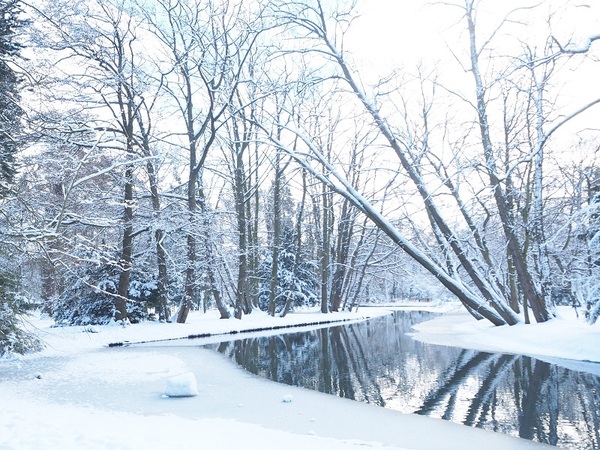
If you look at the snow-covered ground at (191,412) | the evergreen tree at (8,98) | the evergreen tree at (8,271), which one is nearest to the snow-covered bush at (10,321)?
the evergreen tree at (8,271)

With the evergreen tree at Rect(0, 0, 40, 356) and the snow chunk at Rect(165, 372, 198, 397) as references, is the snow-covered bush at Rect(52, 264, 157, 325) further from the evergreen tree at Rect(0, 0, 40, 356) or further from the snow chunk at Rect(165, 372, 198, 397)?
the snow chunk at Rect(165, 372, 198, 397)

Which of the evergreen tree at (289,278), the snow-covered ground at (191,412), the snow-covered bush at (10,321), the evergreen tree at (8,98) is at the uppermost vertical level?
the evergreen tree at (8,98)

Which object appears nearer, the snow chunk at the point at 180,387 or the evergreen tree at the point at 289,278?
the snow chunk at the point at 180,387

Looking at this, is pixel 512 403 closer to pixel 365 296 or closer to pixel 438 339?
pixel 438 339

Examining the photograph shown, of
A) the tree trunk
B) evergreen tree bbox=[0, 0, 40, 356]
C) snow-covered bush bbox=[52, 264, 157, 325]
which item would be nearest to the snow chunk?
evergreen tree bbox=[0, 0, 40, 356]

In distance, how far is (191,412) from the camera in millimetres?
6566

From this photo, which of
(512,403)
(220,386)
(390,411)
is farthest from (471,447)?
(220,386)

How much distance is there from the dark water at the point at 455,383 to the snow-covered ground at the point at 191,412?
61cm

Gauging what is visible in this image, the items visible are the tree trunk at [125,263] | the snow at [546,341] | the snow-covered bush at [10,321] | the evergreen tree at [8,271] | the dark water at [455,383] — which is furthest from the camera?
the tree trunk at [125,263]

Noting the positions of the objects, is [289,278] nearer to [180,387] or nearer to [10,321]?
[10,321]

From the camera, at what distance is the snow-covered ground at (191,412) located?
5066mm

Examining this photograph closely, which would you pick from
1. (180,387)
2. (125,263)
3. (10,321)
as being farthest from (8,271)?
(125,263)

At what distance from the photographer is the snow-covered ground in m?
5.07

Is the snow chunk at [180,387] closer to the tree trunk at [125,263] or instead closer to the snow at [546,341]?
the snow at [546,341]
